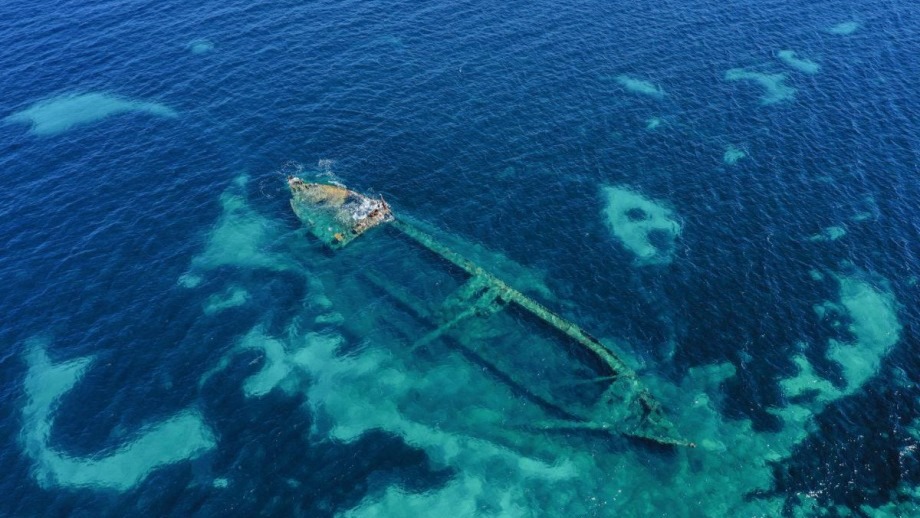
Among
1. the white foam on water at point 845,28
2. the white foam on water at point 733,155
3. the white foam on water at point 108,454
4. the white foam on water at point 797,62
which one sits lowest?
the white foam on water at point 108,454

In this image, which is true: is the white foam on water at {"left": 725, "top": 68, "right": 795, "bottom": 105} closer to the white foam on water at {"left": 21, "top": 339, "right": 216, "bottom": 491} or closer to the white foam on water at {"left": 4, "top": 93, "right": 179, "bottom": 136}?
the white foam on water at {"left": 4, "top": 93, "right": 179, "bottom": 136}

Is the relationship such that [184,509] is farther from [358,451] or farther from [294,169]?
[294,169]

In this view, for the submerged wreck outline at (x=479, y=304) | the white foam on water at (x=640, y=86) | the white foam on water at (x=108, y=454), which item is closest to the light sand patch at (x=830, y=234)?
the submerged wreck outline at (x=479, y=304)

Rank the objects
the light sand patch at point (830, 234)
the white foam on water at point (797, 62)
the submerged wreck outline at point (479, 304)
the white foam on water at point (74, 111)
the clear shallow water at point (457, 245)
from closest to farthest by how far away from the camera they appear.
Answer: the clear shallow water at point (457, 245) < the submerged wreck outline at point (479, 304) < the light sand patch at point (830, 234) < the white foam on water at point (74, 111) < the white foam on water at point (797, 62)

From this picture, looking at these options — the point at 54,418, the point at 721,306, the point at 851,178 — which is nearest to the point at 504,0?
the point at 851,178

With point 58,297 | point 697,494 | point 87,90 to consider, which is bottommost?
point 697,494

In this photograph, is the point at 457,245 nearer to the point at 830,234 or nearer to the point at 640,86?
the point at 830,234

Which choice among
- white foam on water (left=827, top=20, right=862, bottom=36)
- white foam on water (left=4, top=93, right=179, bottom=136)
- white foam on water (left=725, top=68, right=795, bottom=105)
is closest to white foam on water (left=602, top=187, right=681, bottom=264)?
white foam on water (left=725, top=68, right=795, bottom=105)

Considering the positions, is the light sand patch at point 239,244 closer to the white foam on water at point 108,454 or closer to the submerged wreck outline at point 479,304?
the submerged wreck outline at point 479,304
